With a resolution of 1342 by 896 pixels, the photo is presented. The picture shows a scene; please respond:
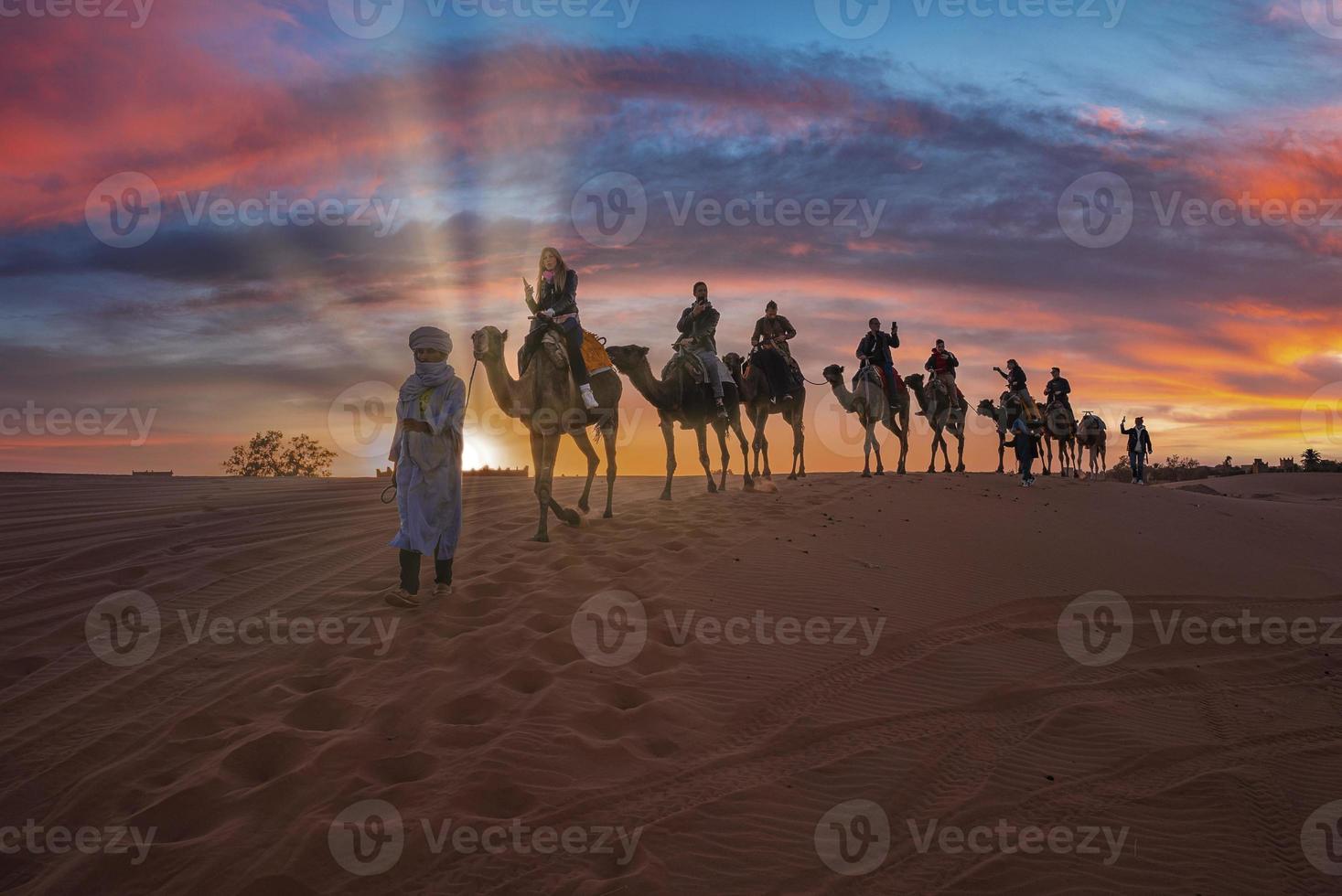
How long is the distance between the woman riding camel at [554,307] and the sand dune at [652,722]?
2.83 m

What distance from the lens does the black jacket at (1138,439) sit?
32.6 metres

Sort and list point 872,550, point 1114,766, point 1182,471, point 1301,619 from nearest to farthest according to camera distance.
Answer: point 1114,766, point 1301,619, point 872,550, point 1182,471

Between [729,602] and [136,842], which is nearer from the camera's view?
[136,842]

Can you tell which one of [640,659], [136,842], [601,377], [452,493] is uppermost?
[601,377]

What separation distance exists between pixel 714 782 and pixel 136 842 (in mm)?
3505

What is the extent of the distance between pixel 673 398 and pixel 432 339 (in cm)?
785

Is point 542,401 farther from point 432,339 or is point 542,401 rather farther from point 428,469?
point 428,469

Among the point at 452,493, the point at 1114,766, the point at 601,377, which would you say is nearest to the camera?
the point at 1114,766

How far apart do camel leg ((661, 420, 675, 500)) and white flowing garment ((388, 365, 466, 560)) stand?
7.79 m

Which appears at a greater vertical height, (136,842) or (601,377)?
(601,377)

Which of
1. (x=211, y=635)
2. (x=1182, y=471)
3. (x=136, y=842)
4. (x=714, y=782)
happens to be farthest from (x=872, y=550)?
(x=1182, y=471)

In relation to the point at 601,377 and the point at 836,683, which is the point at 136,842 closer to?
the point at 836,683

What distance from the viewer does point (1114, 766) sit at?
240 inches

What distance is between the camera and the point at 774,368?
20141 millimetres
